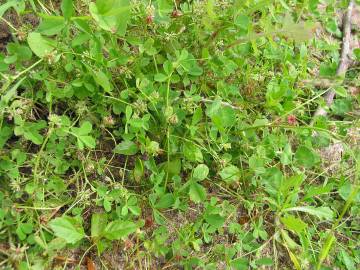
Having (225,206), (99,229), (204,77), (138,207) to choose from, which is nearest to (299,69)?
(204,77)

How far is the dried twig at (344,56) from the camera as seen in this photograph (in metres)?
2.53

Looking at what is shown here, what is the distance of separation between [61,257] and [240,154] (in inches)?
35.1

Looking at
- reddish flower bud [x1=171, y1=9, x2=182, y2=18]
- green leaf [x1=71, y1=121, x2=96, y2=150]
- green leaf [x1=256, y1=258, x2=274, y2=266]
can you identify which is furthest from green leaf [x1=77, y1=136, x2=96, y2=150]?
green leaf [x1=256, y1=258, x2=274, y2=266]

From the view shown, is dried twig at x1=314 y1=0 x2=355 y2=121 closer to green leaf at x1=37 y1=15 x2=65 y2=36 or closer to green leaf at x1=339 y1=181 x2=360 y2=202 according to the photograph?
green leaf at x1=339 y1=181 x2=360 y2=202

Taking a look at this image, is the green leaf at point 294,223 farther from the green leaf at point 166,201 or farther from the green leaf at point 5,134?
the green leaf at point 5,134

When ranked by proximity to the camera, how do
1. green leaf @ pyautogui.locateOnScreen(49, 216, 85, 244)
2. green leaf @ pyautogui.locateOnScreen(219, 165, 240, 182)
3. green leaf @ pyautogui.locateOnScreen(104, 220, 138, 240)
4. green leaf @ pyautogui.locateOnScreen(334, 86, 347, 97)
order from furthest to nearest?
green leaf @ pyautogui.locateOnScreen(334, 86, 347, 97) < green leaf @ pyautogui.locateOnScreen(219, 165, 240, 182) < green leaf @ pyautogui.locateOnScreen(104, 220, 138, 240) < green leaf @ pyautogui.locateOnScreen(49, 216, 85, 244)

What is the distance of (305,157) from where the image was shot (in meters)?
2.23

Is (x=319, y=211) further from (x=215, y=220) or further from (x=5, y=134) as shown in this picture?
(x=5, y=134)

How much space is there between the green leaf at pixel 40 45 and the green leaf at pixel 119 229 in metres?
0.67

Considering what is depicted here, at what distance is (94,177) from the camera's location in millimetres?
1950

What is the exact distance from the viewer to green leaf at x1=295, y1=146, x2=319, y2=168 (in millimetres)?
2221

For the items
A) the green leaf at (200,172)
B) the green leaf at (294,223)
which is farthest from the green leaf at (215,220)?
the green leaf at (294,223)

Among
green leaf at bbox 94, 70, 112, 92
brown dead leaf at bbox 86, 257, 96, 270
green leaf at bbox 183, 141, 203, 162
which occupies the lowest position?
brown dead leaf at bbox 86, 257, 96, 270

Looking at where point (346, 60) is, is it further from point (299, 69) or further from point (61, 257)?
point (61, 257)
